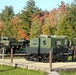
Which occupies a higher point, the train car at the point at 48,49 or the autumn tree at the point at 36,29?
the autumn tree at the point at 36,29

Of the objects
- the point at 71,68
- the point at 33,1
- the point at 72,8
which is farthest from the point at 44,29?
the point at 71,68

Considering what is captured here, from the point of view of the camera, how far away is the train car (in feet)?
70.2

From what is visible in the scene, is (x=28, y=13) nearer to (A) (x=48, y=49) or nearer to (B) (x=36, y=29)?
(B) (x=36, y=29)

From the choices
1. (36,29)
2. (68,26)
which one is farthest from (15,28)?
(68,26)

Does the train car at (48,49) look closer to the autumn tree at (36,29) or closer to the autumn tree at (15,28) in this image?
the autumn tree at (36,29)

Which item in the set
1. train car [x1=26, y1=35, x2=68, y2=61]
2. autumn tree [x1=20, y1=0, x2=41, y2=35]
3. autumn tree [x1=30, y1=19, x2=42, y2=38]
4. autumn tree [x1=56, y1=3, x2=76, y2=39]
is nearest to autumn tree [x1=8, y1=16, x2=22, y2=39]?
autumn tree [x1=20, y1=0, x2=41, y2=35]

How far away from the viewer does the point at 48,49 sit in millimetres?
21406

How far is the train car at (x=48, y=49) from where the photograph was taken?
843 inches

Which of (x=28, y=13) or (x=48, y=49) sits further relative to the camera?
(x=28, y=13)

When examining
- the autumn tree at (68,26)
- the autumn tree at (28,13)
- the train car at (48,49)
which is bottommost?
the train car at (48,49)

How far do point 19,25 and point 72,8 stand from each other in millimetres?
22559

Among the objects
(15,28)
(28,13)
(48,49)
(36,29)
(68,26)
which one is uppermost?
(28,13)

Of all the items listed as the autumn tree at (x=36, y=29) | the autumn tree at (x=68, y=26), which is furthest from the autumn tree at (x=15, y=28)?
the autumn tree at (x=68, y=26)

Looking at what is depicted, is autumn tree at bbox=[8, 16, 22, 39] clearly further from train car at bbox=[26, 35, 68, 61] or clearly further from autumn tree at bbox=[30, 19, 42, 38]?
train car at bbox=[26, 35, 68, 61]
